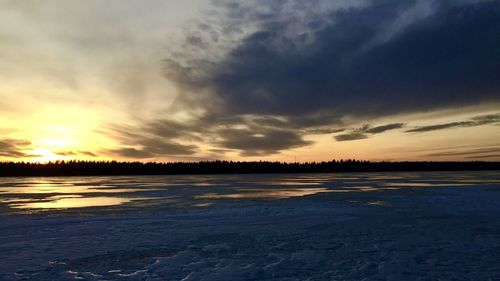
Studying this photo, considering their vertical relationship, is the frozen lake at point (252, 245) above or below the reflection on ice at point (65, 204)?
below

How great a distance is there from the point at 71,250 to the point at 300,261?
538 centimetres

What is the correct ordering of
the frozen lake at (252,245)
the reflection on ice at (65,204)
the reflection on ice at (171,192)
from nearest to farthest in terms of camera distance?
the frozen lake at (252,245), the reflection on ice at (65,204), the reflection on ice at (171,192)

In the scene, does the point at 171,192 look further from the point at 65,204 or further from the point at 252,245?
the point at 252,245

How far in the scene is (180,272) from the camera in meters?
7.32

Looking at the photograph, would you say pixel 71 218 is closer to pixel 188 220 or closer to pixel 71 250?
pixel 188 220

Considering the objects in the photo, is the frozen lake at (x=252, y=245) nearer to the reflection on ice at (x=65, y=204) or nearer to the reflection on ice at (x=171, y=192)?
the reflection on ice at (x=65, y=204)

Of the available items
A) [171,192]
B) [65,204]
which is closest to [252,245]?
[65,204]

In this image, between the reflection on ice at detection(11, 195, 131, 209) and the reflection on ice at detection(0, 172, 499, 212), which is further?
the reflection on ice at detection(0, 172, 499, 212)

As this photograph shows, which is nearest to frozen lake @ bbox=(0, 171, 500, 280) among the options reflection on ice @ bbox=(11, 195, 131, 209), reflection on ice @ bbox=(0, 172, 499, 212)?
reflection on ice @ bbox=(11, 195, 131, 209)

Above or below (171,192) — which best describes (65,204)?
below

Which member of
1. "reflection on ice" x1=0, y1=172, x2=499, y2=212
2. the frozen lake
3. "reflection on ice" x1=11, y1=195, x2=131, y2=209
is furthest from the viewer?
"reflection on ice" x1=0, y1=172, x2=499, y2=212

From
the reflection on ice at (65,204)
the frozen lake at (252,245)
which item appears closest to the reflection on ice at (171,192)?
the reflection on ice at (65,204)

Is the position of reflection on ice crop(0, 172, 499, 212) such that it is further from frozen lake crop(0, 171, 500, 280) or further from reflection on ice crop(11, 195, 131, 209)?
frozen lake crop(0, 171, 500, 280)

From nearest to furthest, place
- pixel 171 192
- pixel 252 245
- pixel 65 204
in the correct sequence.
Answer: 1. pixel 252 245
2. pixel 65 204
3. pixel 171 192
